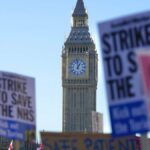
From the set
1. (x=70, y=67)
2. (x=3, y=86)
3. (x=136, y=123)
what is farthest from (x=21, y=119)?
(x=70, y=67)

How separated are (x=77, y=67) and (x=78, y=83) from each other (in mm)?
3162

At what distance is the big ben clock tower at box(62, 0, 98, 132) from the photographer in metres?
148

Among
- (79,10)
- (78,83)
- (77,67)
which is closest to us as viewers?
(77,67)

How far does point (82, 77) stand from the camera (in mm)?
150250

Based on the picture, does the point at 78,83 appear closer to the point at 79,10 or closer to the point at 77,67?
the point at 77,67

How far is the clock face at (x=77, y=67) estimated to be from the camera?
149 metres

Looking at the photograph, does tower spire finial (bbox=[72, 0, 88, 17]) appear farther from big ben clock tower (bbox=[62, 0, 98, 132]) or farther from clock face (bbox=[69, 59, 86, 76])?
clock face (bbox=[69, 59, 86, 76])

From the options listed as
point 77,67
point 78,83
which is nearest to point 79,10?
point 77,67

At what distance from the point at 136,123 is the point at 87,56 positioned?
13720 centimetres

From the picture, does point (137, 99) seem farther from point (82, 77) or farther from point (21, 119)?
point (82, 77)

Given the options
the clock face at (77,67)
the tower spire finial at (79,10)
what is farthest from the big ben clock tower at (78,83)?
the tower spire finial at (79,10)

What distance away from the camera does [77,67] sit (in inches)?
5871

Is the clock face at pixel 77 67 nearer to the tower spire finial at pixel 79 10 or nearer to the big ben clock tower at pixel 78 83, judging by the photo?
the big ben clock tower at pixel 78 83

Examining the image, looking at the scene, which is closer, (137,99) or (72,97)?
(137,99)
